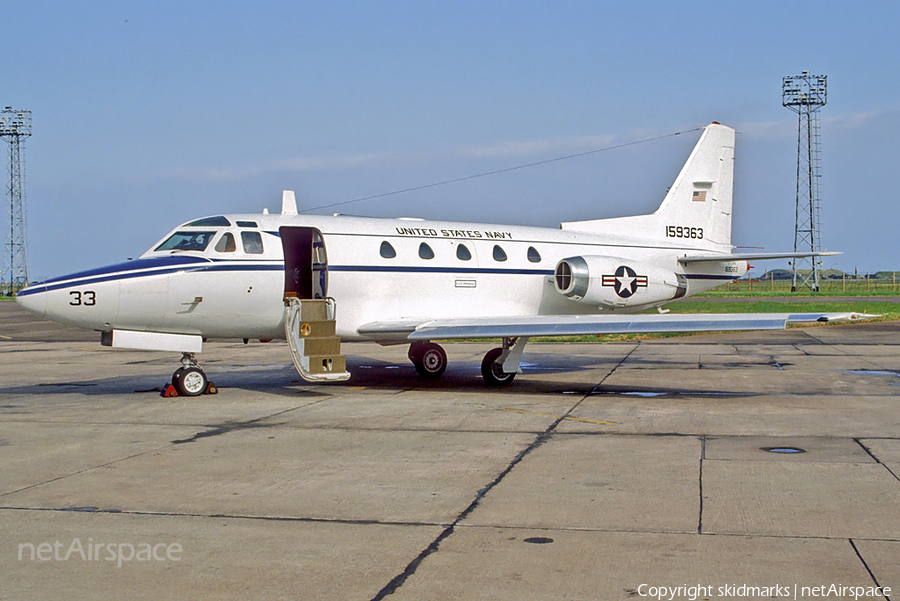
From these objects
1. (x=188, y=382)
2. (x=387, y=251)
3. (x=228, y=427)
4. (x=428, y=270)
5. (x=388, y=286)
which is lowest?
(x=228, y=427)

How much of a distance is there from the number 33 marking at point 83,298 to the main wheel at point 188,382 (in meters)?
1.94

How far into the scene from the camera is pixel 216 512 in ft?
24.1

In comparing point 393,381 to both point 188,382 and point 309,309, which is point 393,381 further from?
point 188,382

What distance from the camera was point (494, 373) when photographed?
16.6m

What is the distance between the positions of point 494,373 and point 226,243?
5587 mm

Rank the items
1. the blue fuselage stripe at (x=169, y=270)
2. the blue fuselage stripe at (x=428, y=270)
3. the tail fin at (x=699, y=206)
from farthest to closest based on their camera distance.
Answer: the tail fin at (x=699, y=206)
the blue fuselage stripe at (x=428, y=270)
the blue fuselage stripe at (x=169, y=270)

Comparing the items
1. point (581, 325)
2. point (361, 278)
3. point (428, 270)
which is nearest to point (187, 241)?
point (361, 278)

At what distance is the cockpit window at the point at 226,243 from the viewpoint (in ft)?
49.6

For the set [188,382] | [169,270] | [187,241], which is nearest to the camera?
[169,270]

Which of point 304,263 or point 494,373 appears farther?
point 494,373

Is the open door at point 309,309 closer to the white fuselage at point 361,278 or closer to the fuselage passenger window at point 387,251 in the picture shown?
the white fuselage at point 361,278

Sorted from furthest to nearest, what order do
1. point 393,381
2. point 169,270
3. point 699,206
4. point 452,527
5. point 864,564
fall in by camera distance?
point 699,206 → point 393,381 → point 169,270 → point 452,527 → point 864,564

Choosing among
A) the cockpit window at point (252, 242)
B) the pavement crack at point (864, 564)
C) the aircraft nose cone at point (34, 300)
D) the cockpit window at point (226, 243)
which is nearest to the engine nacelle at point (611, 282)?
the cockpit window at point (252, 242)

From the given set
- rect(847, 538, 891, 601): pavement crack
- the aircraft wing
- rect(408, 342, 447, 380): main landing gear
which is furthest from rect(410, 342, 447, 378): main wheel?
rect(847, 538, 891, 601): pavement crack
